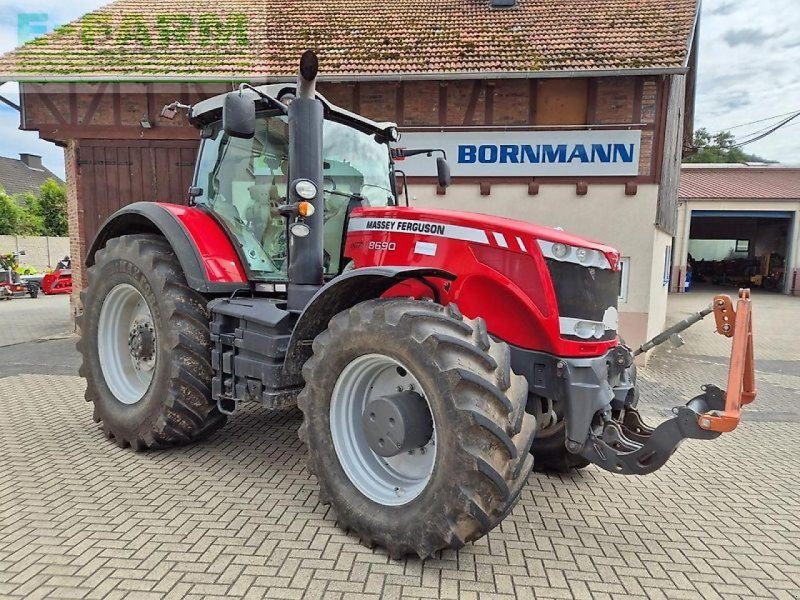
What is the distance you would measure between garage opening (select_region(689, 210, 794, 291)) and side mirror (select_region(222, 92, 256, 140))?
28.9m

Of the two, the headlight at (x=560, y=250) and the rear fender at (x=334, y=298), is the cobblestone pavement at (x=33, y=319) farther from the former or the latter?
the headlight at (x=560, y=250)

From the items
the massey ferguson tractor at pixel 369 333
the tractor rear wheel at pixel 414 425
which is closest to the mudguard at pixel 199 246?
the massey ferguson tractor at pixel 369 333

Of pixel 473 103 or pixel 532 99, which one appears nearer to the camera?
pixel 532 99

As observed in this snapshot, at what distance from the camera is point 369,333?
2680mm

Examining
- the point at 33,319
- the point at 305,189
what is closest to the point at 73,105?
the point at 33,319

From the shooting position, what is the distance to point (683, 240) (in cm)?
2297

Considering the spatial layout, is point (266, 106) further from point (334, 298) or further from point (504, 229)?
point (504, 229)

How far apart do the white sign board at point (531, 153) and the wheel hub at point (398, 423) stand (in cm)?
655

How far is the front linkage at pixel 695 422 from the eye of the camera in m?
2.47

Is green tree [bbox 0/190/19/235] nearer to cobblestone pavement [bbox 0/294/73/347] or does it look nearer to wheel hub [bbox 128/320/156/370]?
cobblestone pavement [bbox 0/294/73/347]

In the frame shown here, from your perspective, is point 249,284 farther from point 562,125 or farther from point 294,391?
point 562,125

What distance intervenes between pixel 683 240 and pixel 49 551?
24.8 meters

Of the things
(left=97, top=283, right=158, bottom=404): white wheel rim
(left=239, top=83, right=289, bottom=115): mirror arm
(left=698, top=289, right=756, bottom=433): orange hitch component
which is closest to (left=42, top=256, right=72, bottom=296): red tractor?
(left=97, top=283, right=158, bottom=404): white wheel rim

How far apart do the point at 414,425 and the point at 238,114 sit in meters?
1.96
